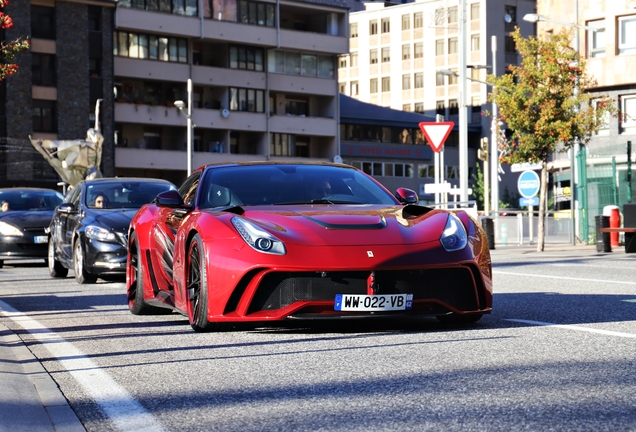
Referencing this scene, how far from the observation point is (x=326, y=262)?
8.57 meters

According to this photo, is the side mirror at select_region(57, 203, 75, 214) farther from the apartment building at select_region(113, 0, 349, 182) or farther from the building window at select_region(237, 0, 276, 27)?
the building window at select_region(237, 0, 276, 27)

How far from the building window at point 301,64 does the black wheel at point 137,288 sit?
253 ft

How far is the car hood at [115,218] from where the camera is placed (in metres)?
17.4

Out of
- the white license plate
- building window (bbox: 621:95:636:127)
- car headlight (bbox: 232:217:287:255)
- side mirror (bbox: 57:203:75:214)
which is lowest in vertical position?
the white license plate

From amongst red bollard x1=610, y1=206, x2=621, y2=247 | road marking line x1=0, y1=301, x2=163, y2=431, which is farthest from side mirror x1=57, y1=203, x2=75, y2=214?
red bollard x1=610, y1=206, x2=621, y2=247

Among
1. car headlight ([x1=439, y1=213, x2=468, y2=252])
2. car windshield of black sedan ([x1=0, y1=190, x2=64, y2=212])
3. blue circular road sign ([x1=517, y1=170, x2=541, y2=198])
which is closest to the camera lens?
car headlight ([x1=439, y1=213, x2=468, y2=252])

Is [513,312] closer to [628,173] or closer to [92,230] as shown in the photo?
[92,230]

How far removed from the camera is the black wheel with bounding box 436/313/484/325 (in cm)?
909

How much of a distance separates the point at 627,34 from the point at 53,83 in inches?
1420

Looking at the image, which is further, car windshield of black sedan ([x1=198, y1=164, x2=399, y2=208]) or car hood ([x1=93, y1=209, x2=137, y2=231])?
car hood ([x1=93, y1=209, x2=137, y2=231])

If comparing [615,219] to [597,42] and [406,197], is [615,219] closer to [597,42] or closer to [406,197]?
[597,42]

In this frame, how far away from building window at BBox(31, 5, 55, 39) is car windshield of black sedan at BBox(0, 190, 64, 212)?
50.4 metres

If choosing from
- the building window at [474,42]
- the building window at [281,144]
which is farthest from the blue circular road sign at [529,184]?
the building window at [474,42]

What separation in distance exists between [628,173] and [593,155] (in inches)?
74.5
